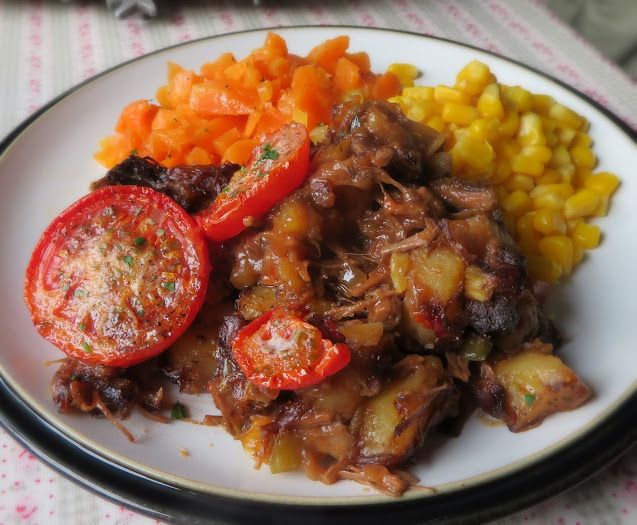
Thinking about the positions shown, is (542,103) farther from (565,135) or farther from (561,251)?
(561,251)

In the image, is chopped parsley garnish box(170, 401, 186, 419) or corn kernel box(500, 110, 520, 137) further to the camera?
corn kernel box(500, 110, 520, 137)

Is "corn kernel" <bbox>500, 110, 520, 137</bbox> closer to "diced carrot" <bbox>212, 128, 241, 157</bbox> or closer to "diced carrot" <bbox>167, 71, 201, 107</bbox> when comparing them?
"diced carrot" <bbox>212, 128, 241, 157</bbox>

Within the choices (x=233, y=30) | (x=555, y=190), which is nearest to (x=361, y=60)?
(x=555, y=190)

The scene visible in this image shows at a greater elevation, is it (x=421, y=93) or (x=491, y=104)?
(x=491, y=104)

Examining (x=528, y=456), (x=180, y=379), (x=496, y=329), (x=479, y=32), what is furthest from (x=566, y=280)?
(x=479, y=32)

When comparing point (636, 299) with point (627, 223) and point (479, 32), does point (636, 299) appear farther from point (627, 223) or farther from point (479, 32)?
point (479, 32)

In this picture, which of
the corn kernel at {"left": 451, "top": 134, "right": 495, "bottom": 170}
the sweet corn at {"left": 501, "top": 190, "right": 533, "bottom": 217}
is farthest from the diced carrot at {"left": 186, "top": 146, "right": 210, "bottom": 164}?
the sweet corn at {"left": 501, "top": 190, "right": 533, "bottom": 217}
